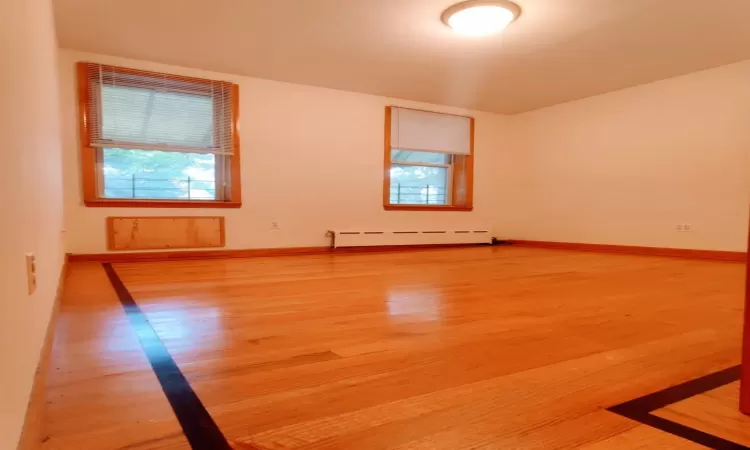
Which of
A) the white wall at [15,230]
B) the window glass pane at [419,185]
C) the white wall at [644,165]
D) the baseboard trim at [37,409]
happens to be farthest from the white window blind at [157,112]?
the white wall at [644,165]

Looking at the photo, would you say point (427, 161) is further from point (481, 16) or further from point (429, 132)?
point (481, 16)

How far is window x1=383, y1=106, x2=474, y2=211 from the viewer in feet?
21.5

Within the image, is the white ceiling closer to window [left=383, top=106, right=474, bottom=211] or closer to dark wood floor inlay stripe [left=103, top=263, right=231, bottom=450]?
window [left=383, top=106, right=474, bottom=211]

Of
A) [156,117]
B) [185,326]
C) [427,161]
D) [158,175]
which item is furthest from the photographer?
[427,161]

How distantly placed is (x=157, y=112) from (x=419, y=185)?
383 cm

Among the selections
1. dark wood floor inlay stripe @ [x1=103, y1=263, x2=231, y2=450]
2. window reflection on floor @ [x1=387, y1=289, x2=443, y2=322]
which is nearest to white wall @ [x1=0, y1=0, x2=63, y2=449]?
dark wood floor inlay stripe @ [x1=103, y1=263, x2=231, y2=450]

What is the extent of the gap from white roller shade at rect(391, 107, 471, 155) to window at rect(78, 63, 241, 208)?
7.76 feet

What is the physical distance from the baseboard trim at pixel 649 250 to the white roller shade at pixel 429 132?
79.2 inches

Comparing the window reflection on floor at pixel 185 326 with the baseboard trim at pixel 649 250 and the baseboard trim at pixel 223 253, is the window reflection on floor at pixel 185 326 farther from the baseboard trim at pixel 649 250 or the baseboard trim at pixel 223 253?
the baseboard trim at pixel 649 250

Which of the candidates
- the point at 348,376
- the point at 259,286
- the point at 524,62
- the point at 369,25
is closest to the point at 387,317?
the point at 348,376

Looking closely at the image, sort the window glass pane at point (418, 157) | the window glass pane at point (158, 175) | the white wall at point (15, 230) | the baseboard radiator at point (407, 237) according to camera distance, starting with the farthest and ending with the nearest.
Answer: the window glass pane at point (418, 157)
the baseboard radiator at point (407, 237)
the window glass pane at point (158, 175)
the white wall at point (15, 230)

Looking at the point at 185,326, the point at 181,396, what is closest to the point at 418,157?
the point at 185,326

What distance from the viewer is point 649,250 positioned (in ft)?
18.8

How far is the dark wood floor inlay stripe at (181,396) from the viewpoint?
0.97m
